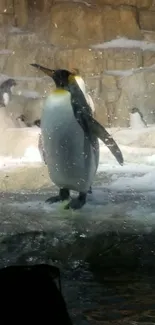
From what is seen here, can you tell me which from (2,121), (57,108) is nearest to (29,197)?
(57,108)

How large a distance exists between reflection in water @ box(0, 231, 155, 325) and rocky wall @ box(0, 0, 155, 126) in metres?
8.20

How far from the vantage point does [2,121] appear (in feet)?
29.7

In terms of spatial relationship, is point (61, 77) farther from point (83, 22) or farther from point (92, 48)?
point (83, 22)

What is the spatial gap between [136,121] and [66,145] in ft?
22.8

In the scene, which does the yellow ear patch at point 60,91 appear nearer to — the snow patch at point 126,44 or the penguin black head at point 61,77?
the penguin black head at point 61,77

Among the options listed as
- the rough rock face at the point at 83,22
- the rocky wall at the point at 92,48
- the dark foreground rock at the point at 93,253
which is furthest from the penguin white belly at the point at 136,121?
the dark foreground rock at the point at 93,253

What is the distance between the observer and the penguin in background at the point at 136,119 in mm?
9663

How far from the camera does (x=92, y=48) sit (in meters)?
10.3

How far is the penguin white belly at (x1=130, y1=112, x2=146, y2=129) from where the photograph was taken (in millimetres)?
9648

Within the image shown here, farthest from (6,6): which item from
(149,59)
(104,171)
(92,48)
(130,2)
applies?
(104,171)

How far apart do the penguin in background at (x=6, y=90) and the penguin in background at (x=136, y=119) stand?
2.51m

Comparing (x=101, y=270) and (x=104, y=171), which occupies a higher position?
(x=101, y=270)

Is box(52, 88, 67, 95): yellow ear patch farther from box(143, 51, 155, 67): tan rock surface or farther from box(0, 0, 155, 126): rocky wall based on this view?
box(143, 51, 155, 67): tan rock surface

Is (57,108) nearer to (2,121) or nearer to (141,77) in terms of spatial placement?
(2,121)
